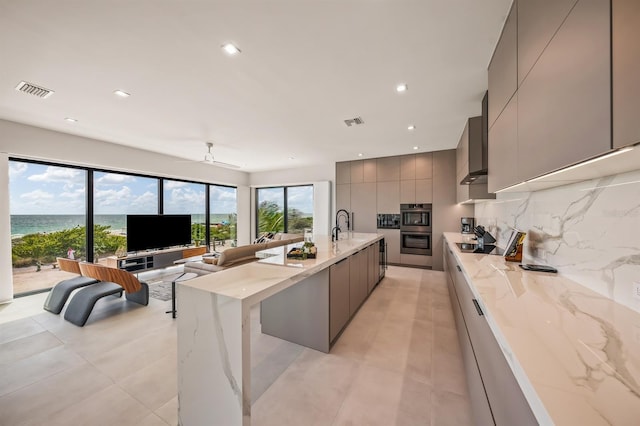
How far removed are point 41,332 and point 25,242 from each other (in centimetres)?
229

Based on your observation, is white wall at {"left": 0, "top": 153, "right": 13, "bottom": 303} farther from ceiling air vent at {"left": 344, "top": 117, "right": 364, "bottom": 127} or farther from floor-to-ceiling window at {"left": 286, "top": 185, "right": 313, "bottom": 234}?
floor-to-ceiling window at {"left": 286, "top": 185, "right": 313, "bottom": 234}

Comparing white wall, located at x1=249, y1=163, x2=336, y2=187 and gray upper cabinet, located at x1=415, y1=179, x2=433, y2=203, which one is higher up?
white wall, located at x1=249, y1=163, x2=336, y2=187

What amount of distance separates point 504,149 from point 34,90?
474 cm

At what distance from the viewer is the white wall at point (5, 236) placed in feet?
11.3

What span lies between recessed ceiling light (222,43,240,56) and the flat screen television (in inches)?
173

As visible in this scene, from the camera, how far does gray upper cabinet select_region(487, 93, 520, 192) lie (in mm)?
1545

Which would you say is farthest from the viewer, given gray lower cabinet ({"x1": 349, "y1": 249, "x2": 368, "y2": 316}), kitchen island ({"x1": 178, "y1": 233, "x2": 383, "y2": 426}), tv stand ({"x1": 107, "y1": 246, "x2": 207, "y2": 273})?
tv stand ({"x1": 107, "y1": 246, "x2": 207, "y2": 273})

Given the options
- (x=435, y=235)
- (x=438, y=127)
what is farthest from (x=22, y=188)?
(x=435, y=235)

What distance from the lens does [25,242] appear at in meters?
3.87

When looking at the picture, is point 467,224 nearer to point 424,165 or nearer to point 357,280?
point 424,165

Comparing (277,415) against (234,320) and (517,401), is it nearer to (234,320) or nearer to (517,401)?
(234,320)

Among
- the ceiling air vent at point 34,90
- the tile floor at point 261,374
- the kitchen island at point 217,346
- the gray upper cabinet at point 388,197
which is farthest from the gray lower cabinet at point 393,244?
the ceiling air vent at point 34,90

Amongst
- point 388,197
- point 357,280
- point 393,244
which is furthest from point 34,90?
point 393,244

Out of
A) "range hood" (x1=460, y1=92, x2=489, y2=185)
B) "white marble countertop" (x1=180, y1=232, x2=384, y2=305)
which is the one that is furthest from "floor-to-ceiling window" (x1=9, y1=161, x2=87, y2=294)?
"range hood" (x1=460, y1=92, x2=489, y2=185)
